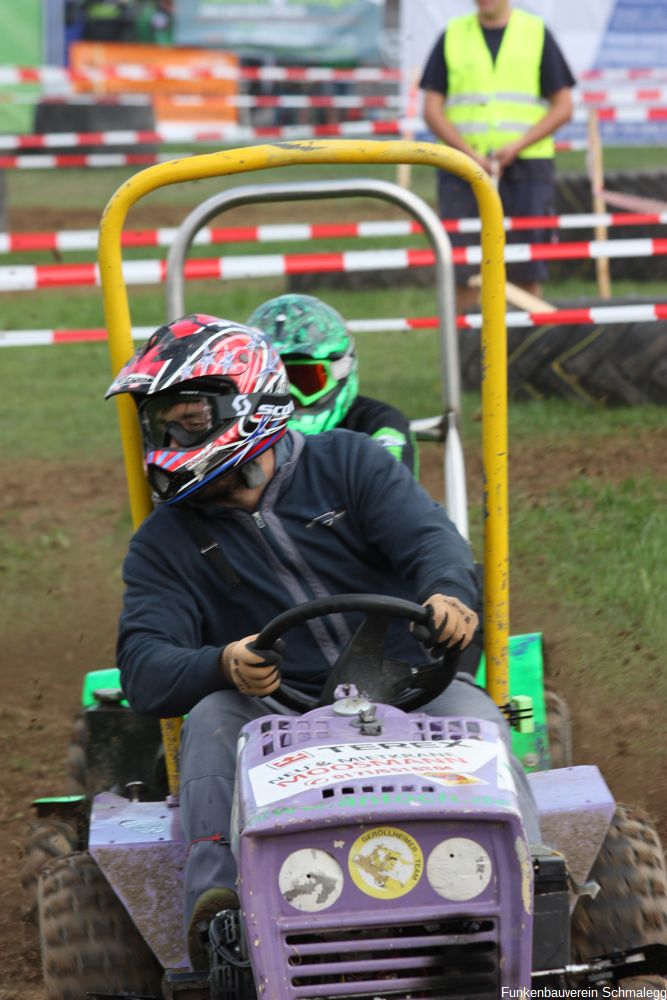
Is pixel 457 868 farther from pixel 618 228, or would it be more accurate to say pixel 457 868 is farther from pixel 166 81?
pixel 166 81

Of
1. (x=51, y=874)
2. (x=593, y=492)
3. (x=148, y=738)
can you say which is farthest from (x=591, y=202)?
(x=51, y=874)

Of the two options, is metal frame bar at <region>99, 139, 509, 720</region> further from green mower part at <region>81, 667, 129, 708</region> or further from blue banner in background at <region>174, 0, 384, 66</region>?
blue banner in background at <region>174, 0, 384, 66</region>

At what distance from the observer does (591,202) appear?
12.7 m

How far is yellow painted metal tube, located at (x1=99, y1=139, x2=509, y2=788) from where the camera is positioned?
11.9ft

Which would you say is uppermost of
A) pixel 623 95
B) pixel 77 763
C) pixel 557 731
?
pixel 623 95

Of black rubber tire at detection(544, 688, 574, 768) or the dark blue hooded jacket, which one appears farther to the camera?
black rubber tire at detection(544, 688, 574, 768)

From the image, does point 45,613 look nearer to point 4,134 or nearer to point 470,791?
point 470,791

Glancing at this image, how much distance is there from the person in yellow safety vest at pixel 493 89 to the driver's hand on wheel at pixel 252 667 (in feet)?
18.9

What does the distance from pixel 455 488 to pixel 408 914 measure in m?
2.03

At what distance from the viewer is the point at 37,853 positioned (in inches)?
153

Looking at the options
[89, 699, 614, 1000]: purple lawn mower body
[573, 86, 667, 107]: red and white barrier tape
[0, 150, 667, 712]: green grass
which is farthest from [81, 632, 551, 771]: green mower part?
[573, 86, 667, 107]: red and white barrier tape

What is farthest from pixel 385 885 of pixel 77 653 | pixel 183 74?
pixel 183 74

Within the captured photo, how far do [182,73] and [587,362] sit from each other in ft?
49.4

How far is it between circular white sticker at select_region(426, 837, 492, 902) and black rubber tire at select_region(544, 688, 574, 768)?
1661mm
